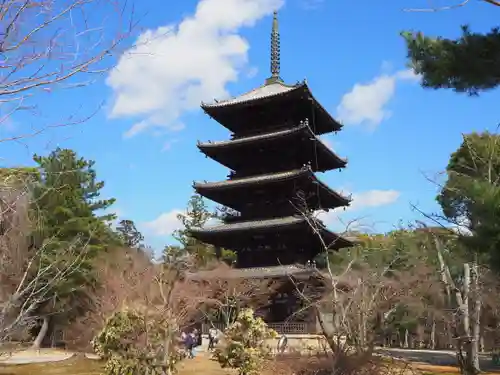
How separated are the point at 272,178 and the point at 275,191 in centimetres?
127

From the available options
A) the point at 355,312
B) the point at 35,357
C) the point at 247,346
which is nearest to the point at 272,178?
the point at 355,312

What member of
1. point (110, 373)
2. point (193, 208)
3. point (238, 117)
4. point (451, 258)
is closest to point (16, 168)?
point (110, 373)

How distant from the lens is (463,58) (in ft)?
22.9

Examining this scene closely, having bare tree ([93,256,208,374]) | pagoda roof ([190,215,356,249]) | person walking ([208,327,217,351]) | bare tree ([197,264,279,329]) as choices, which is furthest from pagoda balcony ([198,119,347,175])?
bare tree ([93,256,208,374])

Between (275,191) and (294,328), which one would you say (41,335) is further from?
(275,191)

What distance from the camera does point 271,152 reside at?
2495cm

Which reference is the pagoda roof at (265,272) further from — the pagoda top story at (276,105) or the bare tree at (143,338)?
the bare tree at (143,338)

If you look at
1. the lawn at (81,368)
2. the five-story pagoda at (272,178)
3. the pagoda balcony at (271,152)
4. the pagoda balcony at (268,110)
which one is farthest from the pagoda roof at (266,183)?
the lawn at (81,368)

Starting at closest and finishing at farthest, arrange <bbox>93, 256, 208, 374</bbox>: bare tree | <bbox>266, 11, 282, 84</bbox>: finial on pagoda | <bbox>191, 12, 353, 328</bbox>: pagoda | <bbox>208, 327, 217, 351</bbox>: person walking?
1. <bbox>93, 256, 208, 374</bbox>: bare tree
2. <bbox>191, 12, 353, 328</bbox>: pagoda
3. <bbox>208, 327, 217, 351</bbox>: person walking
4. <bbox>266, 11, 282, 84</bbox>: finial on pagoda

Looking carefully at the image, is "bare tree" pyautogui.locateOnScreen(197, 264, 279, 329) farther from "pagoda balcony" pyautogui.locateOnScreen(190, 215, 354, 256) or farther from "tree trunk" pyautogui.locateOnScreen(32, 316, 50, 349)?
"tree trunk" pyautogui.locateOnScreen(32, 316, 50, 349)

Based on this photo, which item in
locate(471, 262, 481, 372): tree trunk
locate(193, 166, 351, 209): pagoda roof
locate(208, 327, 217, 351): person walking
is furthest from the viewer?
locate(208, 327, 217, 351): person walking

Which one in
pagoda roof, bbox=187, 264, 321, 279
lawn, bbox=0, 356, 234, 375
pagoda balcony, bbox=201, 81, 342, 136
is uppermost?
pagoda balcony, bbox=201, 81, 342, 136

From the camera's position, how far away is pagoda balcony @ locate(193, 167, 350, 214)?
23078 mm

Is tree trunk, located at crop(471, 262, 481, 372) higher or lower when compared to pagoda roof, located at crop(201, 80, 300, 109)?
lower
